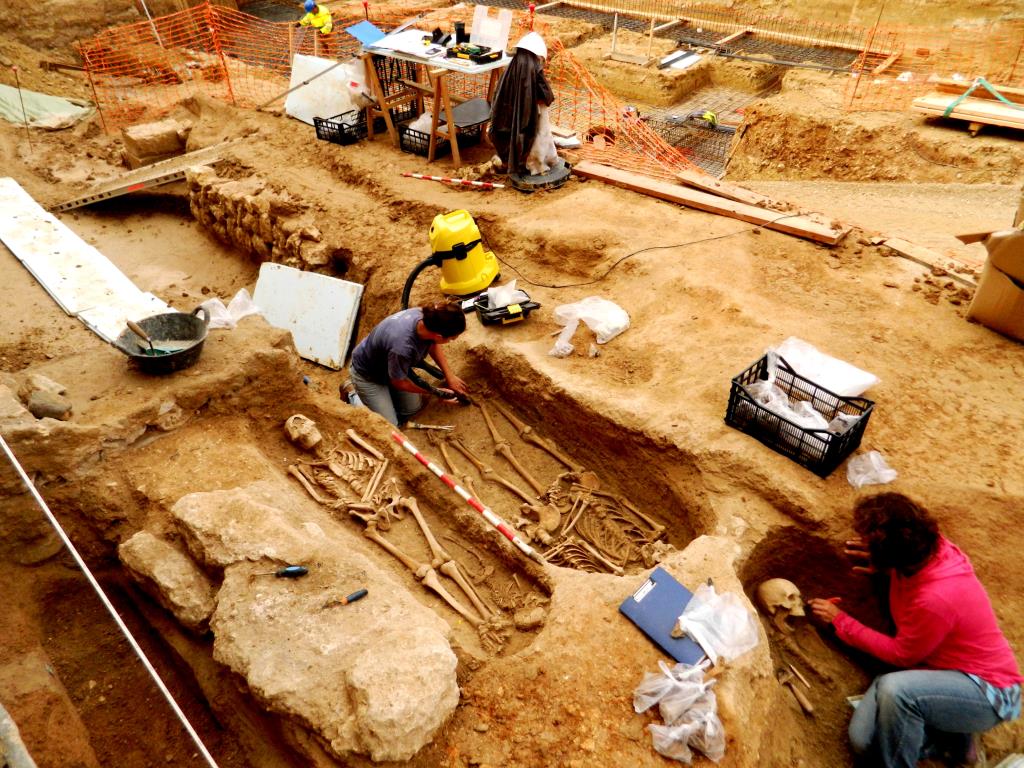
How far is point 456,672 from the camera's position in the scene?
3.67 m

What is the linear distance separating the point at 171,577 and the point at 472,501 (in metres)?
2.04

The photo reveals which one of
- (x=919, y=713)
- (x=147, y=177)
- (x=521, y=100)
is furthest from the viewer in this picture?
(x=147, y=177)

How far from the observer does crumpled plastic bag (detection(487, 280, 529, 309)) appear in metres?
6.66

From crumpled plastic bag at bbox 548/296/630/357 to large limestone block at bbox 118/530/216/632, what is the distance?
342cm

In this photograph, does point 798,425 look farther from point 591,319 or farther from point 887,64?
point 887,64

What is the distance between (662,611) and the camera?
151 inches

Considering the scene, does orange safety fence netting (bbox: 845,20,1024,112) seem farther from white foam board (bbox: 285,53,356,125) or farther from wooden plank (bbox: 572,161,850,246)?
white foam board (bbox: 285,53,356,125)

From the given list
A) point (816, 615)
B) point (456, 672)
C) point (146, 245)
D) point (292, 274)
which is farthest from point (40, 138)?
point (816, 615)

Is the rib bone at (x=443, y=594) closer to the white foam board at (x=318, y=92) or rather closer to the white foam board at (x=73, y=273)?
the white foam board at (x=73, y=273)

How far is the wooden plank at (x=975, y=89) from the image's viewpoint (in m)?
10.2

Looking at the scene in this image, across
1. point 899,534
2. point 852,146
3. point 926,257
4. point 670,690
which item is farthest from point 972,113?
point 670,690

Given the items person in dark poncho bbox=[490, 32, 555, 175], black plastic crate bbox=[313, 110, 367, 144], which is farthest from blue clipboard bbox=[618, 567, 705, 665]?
black plastic crate bbox=[313, 110, 367, 144]

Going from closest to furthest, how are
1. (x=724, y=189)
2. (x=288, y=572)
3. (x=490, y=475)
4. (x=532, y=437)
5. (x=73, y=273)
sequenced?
1. (x=288, y=572)
2. (x=490, y=475)
3. (x=532, y=437)
4. (x=73, y=273)
5. (x=724, y=189)

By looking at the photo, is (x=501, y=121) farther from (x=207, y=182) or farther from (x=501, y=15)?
(x=207, y=182)
